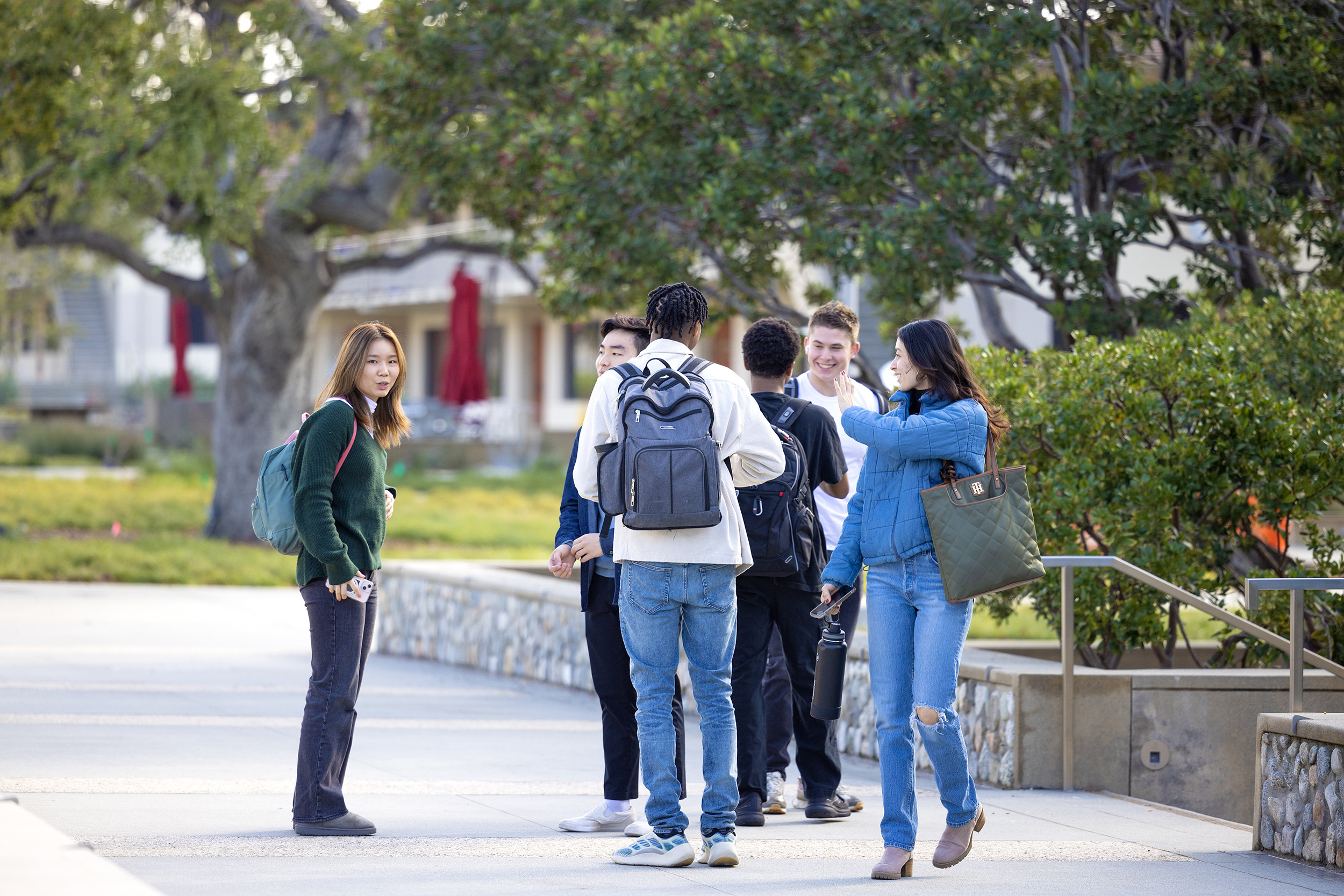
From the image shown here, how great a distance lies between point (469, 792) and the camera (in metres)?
6.71

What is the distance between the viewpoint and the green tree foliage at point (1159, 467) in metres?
7.73

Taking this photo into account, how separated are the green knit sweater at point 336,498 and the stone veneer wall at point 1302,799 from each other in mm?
3319

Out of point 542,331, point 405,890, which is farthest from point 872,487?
point 542,331

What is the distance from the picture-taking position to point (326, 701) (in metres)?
5.55

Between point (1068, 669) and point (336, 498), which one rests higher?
point (336, 498)

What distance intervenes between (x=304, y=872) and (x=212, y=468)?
25.1m

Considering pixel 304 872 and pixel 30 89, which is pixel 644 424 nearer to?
pixel 304 872

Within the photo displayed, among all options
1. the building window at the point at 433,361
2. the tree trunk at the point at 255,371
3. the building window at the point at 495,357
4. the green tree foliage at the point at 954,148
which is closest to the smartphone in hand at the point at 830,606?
the green tree foliage at the point at 954,148

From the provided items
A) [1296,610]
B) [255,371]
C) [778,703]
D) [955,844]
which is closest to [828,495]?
[778,703]

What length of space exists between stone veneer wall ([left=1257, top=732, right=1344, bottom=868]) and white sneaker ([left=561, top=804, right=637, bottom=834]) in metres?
2.32

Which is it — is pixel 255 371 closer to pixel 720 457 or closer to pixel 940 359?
pixel 720 457

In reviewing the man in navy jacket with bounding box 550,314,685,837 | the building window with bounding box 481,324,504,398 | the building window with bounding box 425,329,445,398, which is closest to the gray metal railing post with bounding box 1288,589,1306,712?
the man in navy jacket with bounding box 550,314,685,837

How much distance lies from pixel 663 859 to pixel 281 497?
179 cm

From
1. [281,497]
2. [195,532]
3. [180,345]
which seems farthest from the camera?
[180,345]
